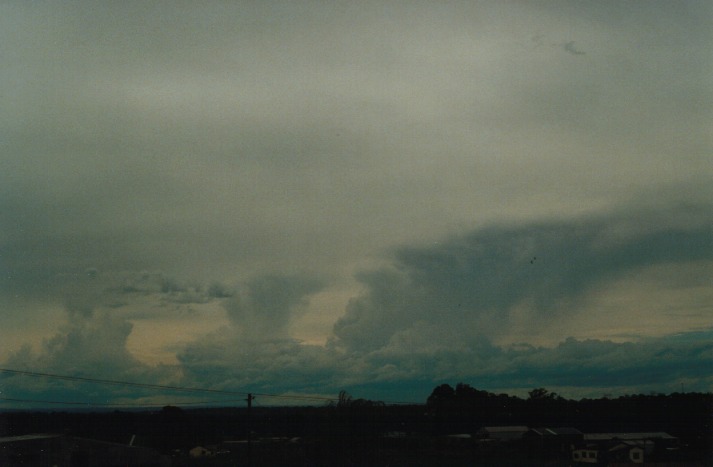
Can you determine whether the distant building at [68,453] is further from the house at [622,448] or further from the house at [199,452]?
the house at [622,448]

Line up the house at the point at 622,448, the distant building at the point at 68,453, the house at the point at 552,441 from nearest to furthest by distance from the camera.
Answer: the distant building at the point at 68,453
the house at the point at 622,448
the house at the point at 552,441

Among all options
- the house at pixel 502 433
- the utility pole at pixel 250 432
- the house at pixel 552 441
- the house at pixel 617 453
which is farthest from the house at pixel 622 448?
the utility pole at pixel 250 432

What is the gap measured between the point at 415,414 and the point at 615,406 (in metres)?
14.3

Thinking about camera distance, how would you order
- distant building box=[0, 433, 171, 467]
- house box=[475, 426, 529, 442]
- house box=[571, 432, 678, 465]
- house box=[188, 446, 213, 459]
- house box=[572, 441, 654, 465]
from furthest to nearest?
house box=[475, 426, 529, 442] < house box=[188, 446, 213, 459] < house box=[571, 432, 678, 465] < house box=[572, 441, 654, 465] < distant building box=[0, 433, 171, 467]

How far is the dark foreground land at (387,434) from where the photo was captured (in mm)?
44625

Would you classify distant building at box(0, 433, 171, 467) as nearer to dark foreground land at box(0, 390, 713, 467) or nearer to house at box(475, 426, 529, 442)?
dark foreground land at box(0, 390, 713, 467)

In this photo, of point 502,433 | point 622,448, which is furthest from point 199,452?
point 622,448

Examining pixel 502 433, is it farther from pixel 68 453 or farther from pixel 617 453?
pixel 68 453

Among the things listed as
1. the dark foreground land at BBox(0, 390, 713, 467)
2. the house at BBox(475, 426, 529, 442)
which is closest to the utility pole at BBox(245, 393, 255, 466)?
the dark foreground land at BBox(0, 390, 713, 467)

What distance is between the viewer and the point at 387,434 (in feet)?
171

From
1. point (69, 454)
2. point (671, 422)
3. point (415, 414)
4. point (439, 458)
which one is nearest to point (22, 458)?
point (69, 454)

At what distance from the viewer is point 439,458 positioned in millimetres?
46812

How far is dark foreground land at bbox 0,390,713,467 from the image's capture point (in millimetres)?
44625

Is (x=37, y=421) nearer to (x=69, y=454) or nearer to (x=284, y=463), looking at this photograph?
(x=69, y=454)
